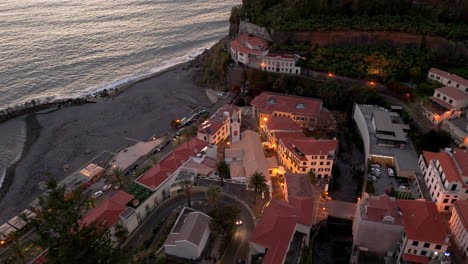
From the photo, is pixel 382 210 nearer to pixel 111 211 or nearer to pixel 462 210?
pixel 462 210

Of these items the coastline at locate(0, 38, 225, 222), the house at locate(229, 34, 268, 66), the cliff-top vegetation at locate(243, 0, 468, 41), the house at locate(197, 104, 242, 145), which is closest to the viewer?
the house at locate(197, 104, 242, 145)

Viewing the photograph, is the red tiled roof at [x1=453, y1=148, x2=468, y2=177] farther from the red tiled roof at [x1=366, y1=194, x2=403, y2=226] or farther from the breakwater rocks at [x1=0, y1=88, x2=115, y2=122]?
the breakwater rocks at [x1=0, y1=88, x2=115, y2=122]

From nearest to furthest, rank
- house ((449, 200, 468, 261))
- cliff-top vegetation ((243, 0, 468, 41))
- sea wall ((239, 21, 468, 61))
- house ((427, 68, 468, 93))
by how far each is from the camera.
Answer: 1. house ((449, 200, 468, 261))
2. house ((427, 68, 468, 93))
3. sea wall ((239, 21, 468, 61))
4. cliff-top vegetation ((243, 0, 468, 41))

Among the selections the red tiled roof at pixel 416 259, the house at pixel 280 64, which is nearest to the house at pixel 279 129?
the house at pixel 280 64

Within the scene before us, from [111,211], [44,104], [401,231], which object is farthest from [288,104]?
[44,104]

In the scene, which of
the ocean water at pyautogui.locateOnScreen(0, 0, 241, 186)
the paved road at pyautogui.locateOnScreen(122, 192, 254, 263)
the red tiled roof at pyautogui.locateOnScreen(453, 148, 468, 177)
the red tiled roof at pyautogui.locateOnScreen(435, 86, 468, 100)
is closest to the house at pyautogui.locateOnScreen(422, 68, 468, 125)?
the red tiled roof at pyautogui.locateOnScreen(435, 86, 468, 100)

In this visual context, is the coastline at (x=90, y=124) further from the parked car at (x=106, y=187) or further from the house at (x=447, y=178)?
the house at (x=447, y=178)
